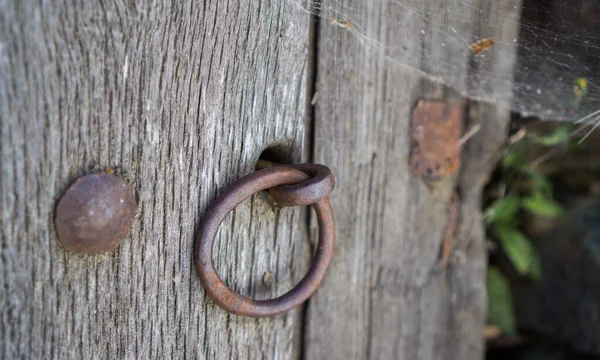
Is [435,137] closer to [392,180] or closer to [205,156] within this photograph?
[392,180]

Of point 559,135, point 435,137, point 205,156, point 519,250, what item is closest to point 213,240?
point 205,156

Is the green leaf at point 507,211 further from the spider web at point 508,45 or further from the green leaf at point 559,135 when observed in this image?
the spider web at point 508,45

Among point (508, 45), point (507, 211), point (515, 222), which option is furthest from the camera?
point (515, 222)

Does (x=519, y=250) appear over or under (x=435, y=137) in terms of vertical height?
under

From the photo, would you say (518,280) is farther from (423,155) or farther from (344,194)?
(344,194)

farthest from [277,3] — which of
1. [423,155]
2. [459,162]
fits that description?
[459,162]

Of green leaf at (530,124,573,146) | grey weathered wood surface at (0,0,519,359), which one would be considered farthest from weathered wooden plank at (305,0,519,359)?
green leaf at (530,124,573,146)

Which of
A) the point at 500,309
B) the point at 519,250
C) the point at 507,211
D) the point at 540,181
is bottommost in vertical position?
the point at 500,309
